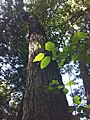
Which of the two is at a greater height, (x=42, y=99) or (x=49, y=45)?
(x=49, y=45)

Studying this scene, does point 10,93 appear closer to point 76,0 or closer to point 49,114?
point 76,0

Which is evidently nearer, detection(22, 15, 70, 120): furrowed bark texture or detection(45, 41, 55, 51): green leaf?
detection(45, 41, 55, 51): green leaf

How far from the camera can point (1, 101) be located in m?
10.3

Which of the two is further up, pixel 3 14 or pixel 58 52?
pixel 3 14

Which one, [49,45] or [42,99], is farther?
[42,99]

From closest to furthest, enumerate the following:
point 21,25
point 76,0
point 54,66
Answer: point 54,66, point 76,0, point 21,25

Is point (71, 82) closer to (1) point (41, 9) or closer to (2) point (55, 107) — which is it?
(2) point (55, 107)

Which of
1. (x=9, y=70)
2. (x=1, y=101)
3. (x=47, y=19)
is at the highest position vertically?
(x=47, y=19)

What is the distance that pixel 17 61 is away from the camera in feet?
37.7

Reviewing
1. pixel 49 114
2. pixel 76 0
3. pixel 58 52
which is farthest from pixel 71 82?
pixel 76 0

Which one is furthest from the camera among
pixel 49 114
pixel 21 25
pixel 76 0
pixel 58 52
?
pixel 21 25

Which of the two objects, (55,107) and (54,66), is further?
(54,66)

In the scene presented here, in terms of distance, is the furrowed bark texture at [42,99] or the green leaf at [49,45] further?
the furrowed bark texture at [42,99]

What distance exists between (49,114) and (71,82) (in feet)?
6.02
